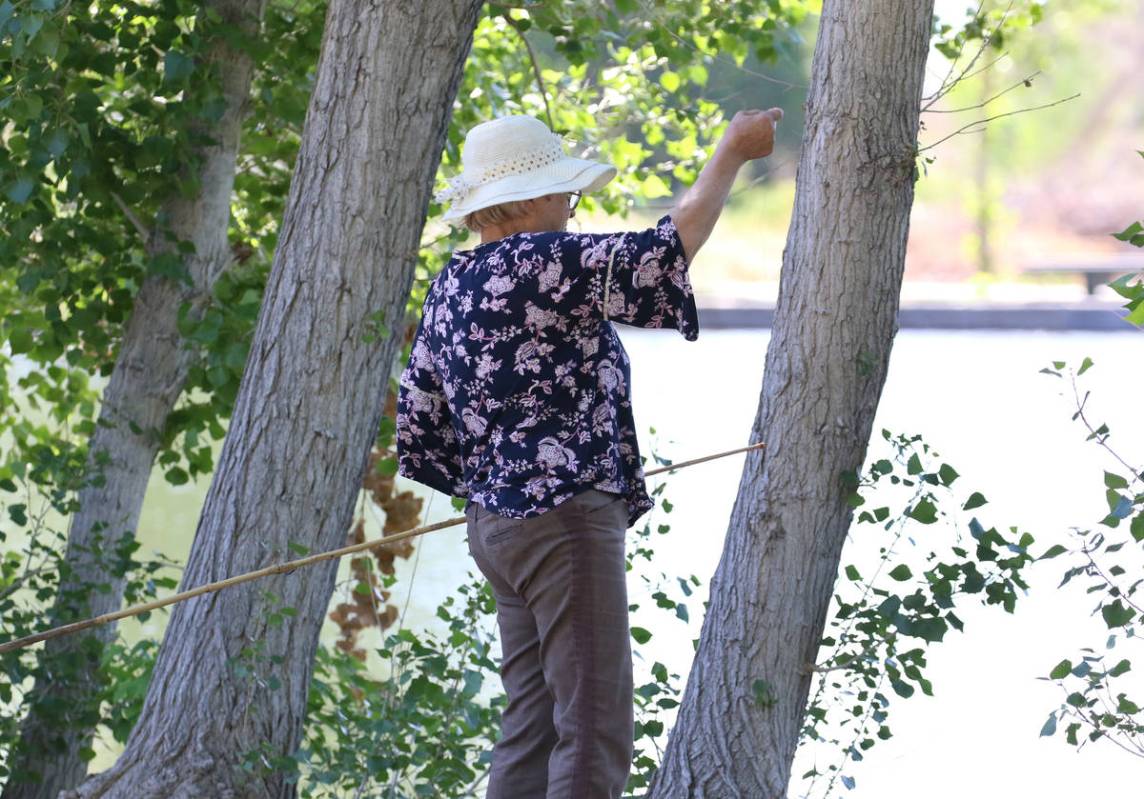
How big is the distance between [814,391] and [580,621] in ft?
2.49

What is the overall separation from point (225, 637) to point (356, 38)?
1275 mm

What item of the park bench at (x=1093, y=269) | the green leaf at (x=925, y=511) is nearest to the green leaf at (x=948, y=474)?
the green leaf at (x=925, y=511)

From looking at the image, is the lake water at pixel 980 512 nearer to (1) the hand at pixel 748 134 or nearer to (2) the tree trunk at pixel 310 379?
(2) the tree trunk at pixel 310 379

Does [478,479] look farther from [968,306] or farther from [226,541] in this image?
[968,306]

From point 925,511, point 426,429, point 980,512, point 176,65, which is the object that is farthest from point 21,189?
point 980,512

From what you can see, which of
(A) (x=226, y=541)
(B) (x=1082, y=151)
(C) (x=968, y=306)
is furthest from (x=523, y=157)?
(B) (x=1082, y=151)

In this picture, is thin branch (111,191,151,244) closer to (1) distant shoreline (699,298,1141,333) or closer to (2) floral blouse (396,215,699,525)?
(2) floral blouse (396,215,699,525)

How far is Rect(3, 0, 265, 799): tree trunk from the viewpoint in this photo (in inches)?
149

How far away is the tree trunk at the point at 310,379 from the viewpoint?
2.97 m

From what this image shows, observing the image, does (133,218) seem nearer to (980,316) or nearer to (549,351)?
(549,351)

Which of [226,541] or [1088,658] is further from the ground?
[226,541]

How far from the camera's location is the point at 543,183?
216 centimetres

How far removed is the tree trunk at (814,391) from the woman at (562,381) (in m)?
0.48

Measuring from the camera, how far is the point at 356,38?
300 cm
